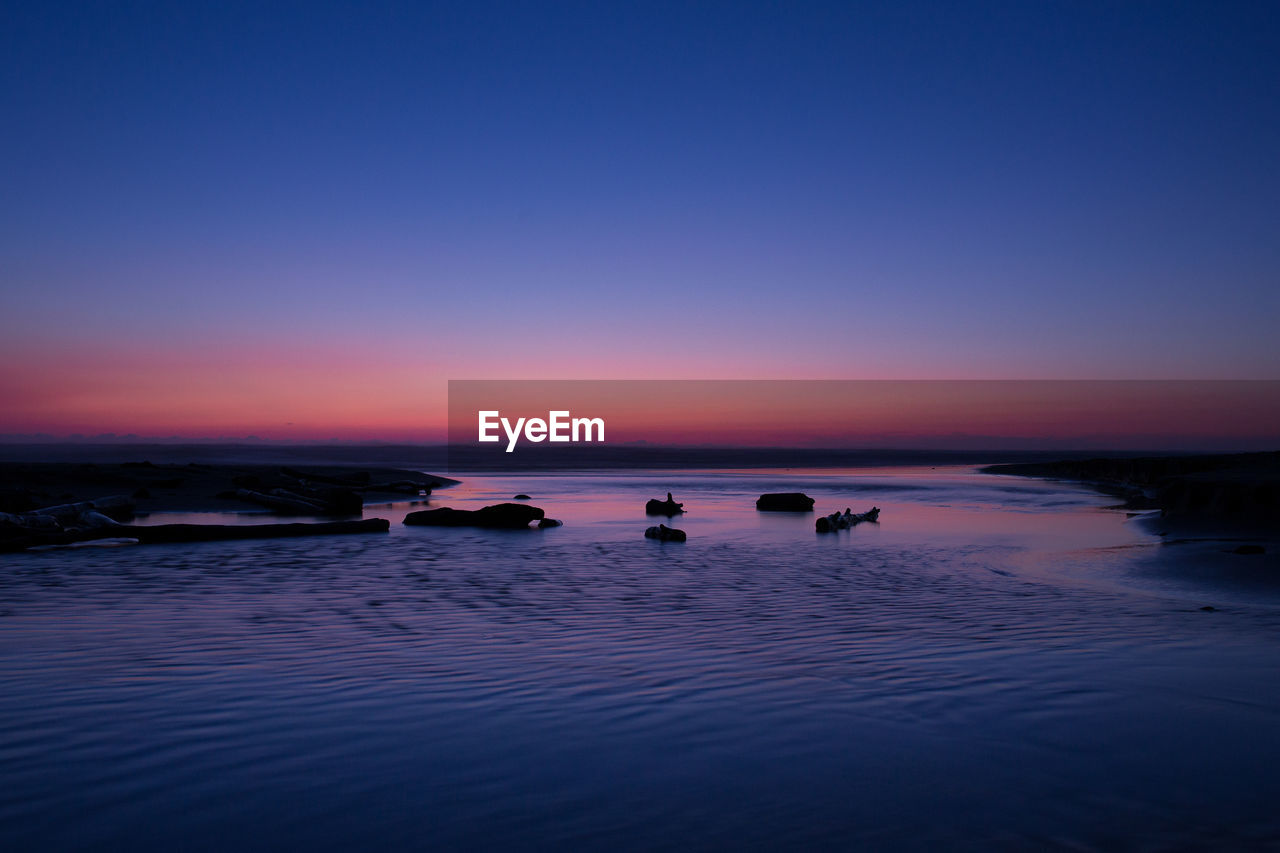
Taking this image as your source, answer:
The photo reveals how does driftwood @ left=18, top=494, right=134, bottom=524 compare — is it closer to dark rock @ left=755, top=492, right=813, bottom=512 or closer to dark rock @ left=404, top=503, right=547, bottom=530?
dark rock @ left=404, top=503, right=547, bottom=530

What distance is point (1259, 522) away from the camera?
18.4 m

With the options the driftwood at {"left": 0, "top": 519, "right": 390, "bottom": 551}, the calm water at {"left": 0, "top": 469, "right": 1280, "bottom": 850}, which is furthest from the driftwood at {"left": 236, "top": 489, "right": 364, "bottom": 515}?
the calm water at {"left": 0, "top": 469, "right": 1280, "bottom": 850}

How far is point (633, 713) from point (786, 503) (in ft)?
74.3

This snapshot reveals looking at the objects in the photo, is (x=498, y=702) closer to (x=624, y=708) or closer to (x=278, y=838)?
(x=624, y=708)

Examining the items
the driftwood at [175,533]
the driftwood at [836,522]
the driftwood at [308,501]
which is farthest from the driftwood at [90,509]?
the driftwood at [836,522]

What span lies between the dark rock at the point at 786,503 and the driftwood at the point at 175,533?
13770 mm

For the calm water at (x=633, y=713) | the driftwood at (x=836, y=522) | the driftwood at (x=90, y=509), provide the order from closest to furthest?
1. the calm water at (x=633, y=713)
2. the driftwood at (x=90, y=509)
3. the driftwood at (x=836, y=522)

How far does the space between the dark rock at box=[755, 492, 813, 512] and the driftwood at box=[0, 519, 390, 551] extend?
13770 millimetres

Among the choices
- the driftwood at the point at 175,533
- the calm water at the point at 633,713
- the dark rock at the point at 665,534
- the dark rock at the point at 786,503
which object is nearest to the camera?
the calm water at the point at 633,713

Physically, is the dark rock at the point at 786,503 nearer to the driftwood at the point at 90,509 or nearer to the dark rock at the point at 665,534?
the dark rock at the point at 665,534

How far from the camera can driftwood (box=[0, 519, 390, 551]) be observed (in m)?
14.7

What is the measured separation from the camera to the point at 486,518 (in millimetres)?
20484

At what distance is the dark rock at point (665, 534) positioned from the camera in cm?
1806

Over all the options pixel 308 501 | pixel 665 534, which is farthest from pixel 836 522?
pixel 308 501
